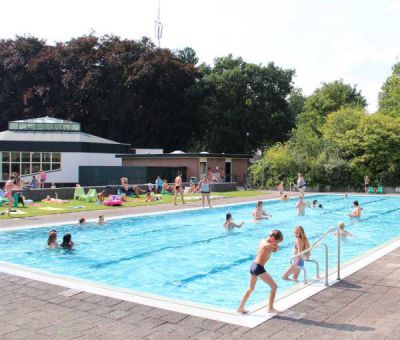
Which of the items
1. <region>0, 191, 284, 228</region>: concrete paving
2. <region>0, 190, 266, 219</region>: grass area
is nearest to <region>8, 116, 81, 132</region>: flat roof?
<region>0, 190, 266, 219</region>: grass area

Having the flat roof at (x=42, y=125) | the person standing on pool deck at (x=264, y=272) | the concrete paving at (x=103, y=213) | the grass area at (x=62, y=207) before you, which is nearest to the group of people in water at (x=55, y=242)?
the concrete paving at (x=103, y=213)

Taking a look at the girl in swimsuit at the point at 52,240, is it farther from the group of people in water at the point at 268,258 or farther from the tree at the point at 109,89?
the tree at the point at 109,89

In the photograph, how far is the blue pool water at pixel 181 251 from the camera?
1086 centimetres

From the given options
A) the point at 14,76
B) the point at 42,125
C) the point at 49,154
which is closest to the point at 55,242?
the point at 49,154

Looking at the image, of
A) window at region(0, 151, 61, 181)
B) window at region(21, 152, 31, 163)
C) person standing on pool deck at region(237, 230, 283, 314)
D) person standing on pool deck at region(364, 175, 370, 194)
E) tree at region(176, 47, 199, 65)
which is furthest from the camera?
tree at region(176, 47, 199, 65)

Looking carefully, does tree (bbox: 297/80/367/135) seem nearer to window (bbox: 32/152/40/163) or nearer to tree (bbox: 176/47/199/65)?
tree (bbox: 176/47/199/65)

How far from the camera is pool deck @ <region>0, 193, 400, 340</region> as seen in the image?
636 centimetres

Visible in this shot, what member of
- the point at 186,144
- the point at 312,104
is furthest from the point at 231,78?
the point at 312,104

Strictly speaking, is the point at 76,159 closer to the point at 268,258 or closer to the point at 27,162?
the point at 27,162

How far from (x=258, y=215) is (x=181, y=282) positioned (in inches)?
424

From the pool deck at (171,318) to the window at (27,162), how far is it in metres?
28.5

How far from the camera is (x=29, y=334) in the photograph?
6.32 metres

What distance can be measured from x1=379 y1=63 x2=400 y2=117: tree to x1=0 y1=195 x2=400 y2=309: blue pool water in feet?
101

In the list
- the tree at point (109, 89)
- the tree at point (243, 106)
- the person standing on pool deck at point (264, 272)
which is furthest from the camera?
the tree at point (243, 106)
